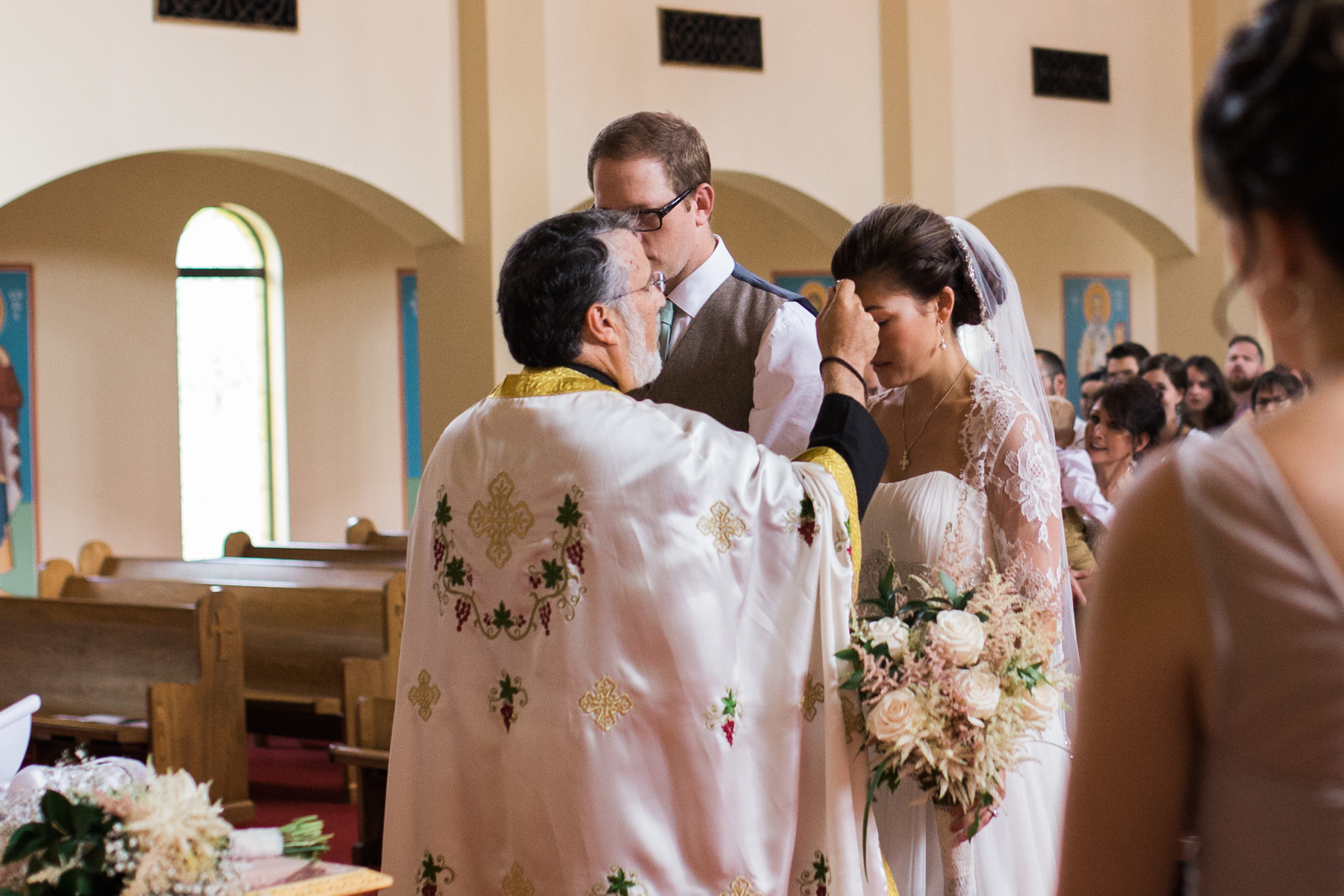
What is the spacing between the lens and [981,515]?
285 cm

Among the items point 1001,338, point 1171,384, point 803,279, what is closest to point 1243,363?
point 1171,384

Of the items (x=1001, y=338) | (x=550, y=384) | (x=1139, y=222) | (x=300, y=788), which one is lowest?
(x=300, y=788)

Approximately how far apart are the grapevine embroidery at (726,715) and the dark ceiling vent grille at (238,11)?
21.9 ft

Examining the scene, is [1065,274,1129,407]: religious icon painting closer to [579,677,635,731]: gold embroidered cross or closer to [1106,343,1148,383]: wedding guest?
[1106,343,1148,383]: wedding guest

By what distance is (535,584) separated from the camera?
2375 millimetres

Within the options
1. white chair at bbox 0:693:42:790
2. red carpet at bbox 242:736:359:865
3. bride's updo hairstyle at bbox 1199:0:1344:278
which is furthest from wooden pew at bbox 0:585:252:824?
bride's updo hairstyle at bbox 1199:0:1344:278

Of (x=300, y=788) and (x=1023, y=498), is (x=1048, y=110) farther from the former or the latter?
(x=1023, y=498)

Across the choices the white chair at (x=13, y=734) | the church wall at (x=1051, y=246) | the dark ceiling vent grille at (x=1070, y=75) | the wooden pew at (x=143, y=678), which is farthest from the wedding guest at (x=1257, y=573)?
the church wall at (x=1051, y=246)

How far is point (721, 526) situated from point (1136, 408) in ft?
12.5

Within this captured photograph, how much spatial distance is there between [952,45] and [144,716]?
749 centimetres

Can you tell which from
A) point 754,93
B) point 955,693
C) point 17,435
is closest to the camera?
point 955,693

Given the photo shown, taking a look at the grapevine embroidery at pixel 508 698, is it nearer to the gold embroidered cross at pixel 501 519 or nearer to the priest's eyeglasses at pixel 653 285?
the gold embroidered cross at pixel 501 519

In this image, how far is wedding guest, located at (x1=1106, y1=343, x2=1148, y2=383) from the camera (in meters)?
8.47

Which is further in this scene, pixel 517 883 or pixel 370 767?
pixel 370 767
